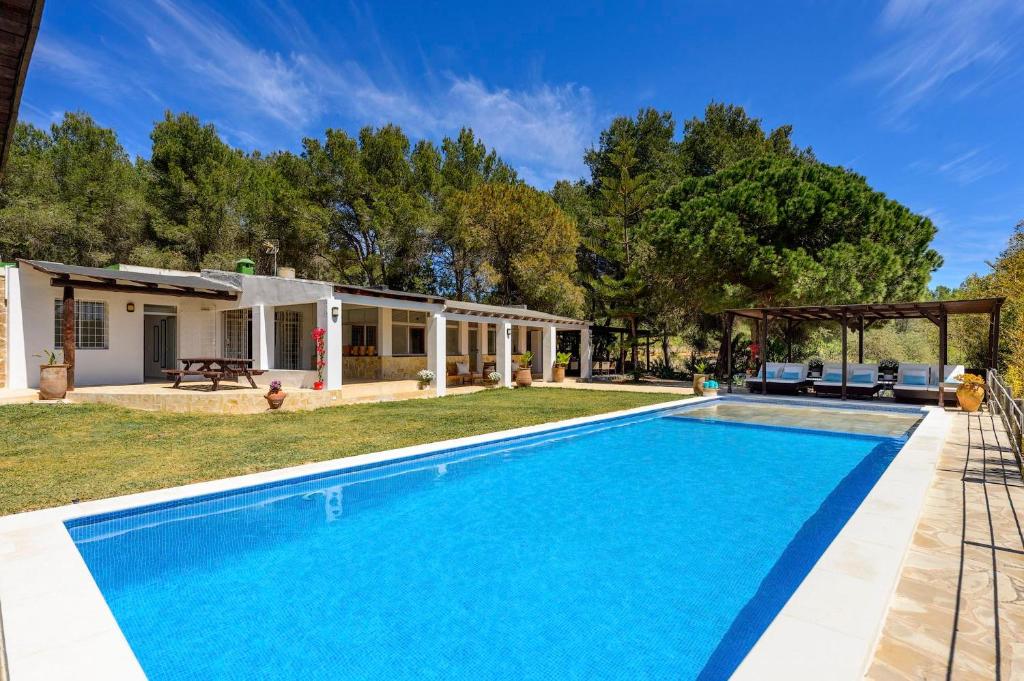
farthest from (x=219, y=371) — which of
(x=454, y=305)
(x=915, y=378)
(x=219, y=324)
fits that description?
(x=915, y=378)

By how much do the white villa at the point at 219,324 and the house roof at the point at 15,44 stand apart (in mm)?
9498

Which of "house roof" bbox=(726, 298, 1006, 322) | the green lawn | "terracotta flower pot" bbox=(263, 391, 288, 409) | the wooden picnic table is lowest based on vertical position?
the green lawn

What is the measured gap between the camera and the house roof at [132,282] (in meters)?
11.3

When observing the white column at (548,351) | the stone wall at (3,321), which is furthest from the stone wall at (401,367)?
the stone wall at (3,321)

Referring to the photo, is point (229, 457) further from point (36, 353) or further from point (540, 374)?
point (540, 374)

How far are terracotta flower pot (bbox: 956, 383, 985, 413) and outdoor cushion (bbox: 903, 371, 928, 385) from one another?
1787mm

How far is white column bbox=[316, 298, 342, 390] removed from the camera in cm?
1228

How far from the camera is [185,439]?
26.8ft

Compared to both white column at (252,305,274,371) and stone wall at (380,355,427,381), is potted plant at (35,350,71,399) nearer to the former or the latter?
white column at (252,305,274,371)

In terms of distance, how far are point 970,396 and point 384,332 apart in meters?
16.6

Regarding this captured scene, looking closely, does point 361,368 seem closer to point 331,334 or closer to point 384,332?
point 384,332

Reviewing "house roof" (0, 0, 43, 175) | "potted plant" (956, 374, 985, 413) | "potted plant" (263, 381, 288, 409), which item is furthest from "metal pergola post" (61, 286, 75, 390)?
"potted plant" (956, 374, 985, 413)

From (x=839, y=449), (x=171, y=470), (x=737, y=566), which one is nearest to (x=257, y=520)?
(x=171, y=470)

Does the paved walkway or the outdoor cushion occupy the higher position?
the outdoor cushion
